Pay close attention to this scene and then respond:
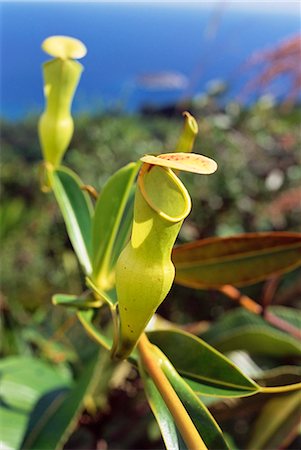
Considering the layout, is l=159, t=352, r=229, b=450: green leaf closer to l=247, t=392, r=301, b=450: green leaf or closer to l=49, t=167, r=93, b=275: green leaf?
l=49, t=167, r=93, b=275: green leaf

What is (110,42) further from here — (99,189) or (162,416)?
(162,416)

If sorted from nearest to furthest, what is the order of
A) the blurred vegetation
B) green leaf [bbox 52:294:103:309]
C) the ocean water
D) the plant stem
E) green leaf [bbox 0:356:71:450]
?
the plant stem < green leaf [bbox 52:294:103:309] < green leaf [bbox 0:356:71:450] < the blurred vegetation < the ocean water

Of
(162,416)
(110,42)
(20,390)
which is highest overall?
(110,42)

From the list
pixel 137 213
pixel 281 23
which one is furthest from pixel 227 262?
pixel 281 23

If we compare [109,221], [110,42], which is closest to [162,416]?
[109,221]

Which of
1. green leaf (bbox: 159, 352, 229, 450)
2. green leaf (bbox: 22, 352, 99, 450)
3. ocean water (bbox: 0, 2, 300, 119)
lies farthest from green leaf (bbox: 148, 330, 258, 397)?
ocean water (bbox: 0, 2, 300, 119)

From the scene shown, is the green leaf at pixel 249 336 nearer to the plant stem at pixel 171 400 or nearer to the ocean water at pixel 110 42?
the plant stem at pixel 171 400

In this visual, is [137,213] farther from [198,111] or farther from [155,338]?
[198,111]

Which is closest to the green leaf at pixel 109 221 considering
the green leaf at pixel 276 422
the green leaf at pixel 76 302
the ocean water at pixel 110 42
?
the green leaf at pixel 76 302
